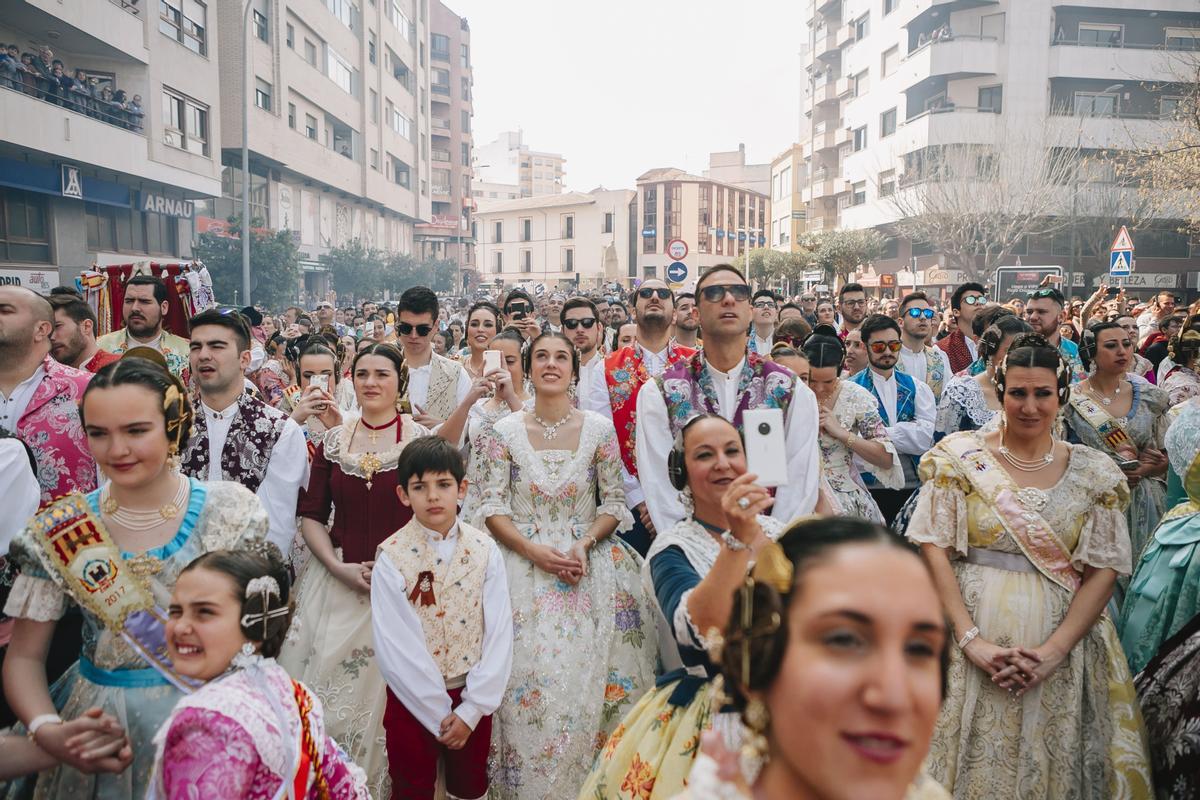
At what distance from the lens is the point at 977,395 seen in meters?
6.03

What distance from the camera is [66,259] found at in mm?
20375

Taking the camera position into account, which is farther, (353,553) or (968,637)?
(353,553)

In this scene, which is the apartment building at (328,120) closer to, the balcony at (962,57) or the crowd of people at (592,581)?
the crowd of people at (592,581)

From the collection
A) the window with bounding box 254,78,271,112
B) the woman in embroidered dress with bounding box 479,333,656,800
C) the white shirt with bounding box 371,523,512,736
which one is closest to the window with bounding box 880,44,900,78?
the window with bounding box 254,78,271,112

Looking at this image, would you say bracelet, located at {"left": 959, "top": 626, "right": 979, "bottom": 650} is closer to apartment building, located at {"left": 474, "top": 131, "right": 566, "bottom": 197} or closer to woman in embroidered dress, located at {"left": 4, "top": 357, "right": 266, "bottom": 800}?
woman in embroidered dress, located at {"left": 4, "top": 357, "right": 266, "bottom": 800}

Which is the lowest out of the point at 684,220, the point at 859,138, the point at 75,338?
the point at 75,338

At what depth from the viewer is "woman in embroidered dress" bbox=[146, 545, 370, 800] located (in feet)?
6.77

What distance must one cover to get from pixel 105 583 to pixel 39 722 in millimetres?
439

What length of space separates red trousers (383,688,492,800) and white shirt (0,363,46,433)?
2.31m

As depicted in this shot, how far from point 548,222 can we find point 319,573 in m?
83.0

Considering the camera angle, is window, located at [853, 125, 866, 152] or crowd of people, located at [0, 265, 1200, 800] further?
window, located at [853, 125, 866, 152]

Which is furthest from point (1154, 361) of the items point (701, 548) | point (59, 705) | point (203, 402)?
point (59, 705)

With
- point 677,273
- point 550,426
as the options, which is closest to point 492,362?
point 550,426

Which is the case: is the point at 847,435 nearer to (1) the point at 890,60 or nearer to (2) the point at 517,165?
(1) the point at 890,60
